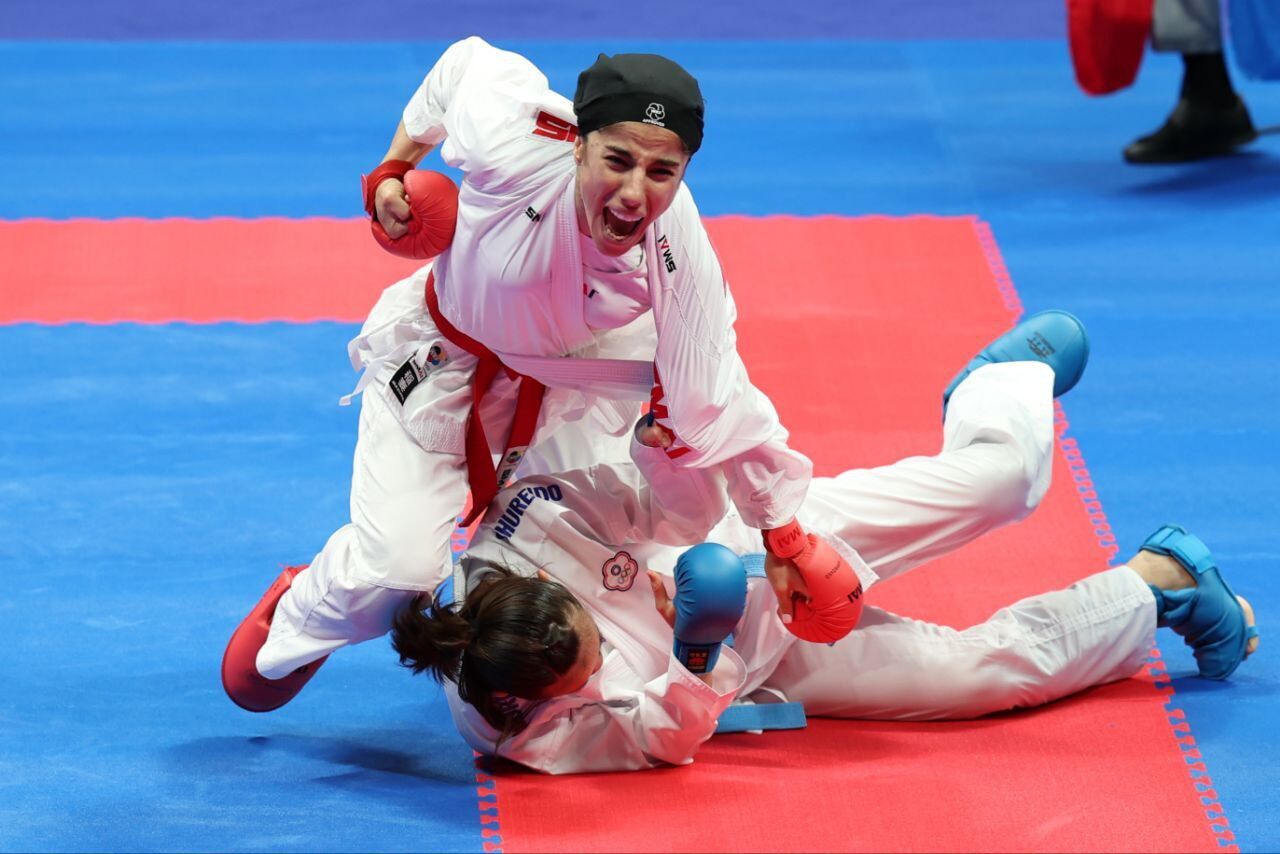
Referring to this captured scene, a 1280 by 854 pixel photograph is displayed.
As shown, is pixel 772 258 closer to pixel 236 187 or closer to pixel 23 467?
pixel 236 187

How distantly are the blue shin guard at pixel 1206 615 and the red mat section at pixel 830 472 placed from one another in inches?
7.0

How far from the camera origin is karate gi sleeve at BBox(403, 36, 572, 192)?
361 centimetres

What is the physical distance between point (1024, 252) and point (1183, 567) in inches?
95.7

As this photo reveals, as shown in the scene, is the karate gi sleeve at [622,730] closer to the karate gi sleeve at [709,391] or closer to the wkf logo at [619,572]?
the wkf logo at [619,572]

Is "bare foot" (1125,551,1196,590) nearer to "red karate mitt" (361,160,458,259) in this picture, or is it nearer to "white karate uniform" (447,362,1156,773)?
"white karate uniform" (447,362,1156,773)

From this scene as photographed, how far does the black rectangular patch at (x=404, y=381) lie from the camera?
13.0ft

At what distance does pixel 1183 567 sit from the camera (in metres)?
4.11

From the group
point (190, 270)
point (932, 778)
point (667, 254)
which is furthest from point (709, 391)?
point (190, 270)

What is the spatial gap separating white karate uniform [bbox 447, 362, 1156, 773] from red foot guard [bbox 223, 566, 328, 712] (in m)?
0.42

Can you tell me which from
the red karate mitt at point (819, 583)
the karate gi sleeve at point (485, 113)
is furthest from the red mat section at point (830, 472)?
the karate gi sleeve at point (485, 113)

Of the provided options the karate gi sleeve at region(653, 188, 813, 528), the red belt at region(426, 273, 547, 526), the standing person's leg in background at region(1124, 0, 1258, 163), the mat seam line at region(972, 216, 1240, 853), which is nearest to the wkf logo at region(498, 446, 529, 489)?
the red belt at region(426, 273, 547, 526)

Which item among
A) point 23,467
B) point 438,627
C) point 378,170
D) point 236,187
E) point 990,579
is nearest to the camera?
point 438,627

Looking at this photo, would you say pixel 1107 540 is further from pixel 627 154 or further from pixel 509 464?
pixel 627 154

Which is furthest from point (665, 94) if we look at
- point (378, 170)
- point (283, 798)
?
A: point (283, 798)
